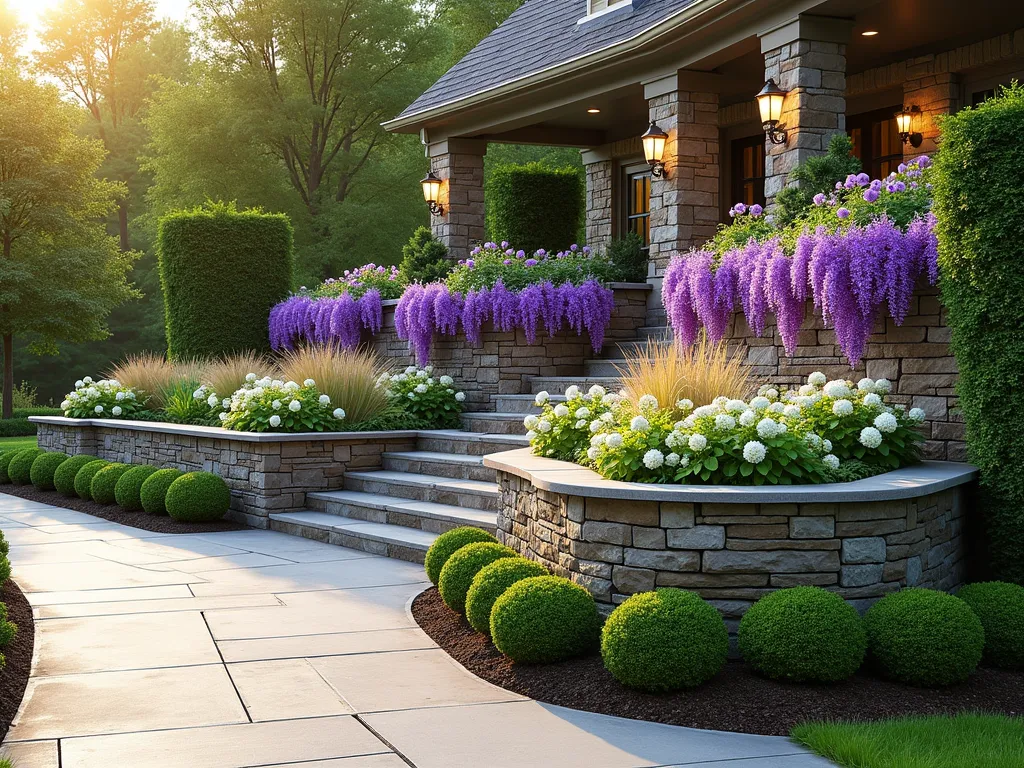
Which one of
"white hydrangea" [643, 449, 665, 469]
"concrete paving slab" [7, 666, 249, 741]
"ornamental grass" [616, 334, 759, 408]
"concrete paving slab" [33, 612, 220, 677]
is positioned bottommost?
"concrete paving slab" [33, 612, 220, 677]

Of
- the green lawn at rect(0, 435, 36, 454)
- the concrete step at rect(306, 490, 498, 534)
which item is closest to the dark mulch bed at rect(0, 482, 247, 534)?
the concrete step at rect(306, 490, 498, 534)

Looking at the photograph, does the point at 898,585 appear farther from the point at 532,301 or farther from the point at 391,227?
the point at 391,227

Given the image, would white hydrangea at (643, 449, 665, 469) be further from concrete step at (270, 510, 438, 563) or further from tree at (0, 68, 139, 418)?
tree at (0, 68, 139, 418)

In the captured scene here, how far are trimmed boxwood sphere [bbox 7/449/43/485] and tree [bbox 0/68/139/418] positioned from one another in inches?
349

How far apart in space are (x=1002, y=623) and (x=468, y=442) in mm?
4709

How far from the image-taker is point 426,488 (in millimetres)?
7633

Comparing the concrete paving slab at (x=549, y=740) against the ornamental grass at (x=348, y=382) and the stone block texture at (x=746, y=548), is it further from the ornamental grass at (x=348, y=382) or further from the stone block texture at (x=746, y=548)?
the ornamental grass at (x=348, y=382)

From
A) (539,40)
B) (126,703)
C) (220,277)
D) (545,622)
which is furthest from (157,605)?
(539,40)

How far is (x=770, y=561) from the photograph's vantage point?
4.23 m

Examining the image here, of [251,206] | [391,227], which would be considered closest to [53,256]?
[251,206]

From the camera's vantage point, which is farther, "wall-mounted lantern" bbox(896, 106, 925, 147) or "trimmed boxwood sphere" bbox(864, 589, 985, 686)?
"wall-mounted lantern" bbox(896, 106, 925, 147)

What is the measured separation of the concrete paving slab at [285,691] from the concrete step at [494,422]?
4230 mm

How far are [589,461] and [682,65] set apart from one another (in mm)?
5724

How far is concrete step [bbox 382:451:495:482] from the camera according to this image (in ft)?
25.5
